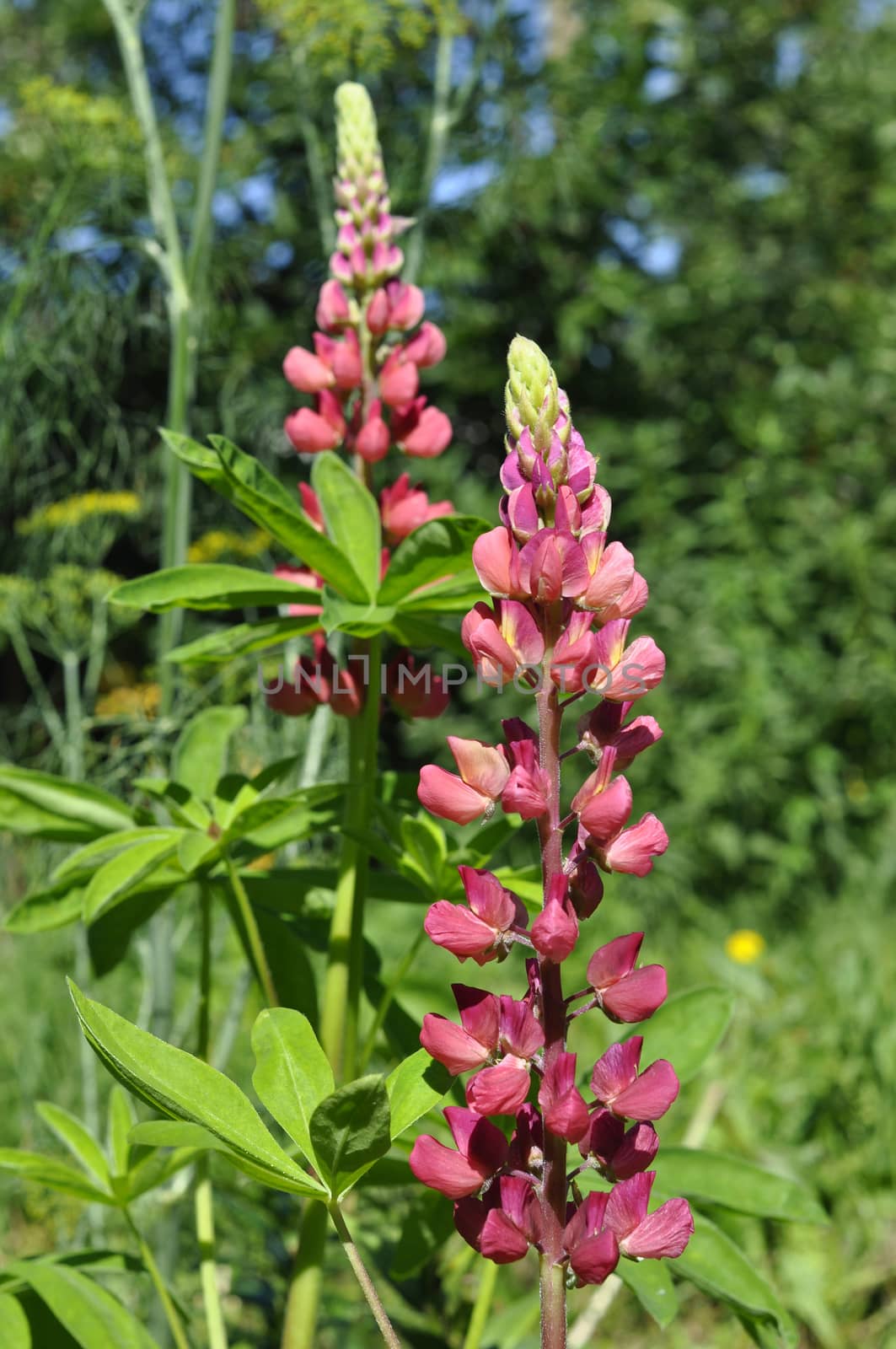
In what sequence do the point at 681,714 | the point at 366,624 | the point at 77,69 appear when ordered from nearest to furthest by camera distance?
the point at 366,624, the point at 681,714, the point at 77,69

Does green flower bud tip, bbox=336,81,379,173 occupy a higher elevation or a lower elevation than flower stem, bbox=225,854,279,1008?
higher

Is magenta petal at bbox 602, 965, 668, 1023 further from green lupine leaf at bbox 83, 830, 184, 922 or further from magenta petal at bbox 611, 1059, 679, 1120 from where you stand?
green lupine leaf at bbox 83, 830, 184, 922

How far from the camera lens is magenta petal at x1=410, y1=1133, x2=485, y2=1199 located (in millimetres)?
749

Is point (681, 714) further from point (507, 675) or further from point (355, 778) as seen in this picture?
point (507, 675)

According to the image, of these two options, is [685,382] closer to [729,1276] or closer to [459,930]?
[729,1276]

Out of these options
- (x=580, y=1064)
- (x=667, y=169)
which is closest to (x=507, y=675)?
(x=580, y=1064)

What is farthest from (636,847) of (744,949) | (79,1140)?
(744,949)

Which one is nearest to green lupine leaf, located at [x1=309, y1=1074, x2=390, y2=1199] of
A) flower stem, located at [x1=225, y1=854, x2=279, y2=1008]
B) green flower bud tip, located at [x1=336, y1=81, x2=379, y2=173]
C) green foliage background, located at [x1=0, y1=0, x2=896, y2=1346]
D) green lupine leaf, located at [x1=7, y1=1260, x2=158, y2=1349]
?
flower stem, located at [x1=225, y1=854, x2=279, y2=1008]

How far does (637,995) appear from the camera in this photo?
758mm

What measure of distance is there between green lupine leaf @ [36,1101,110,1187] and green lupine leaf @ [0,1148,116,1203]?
0.06 feet

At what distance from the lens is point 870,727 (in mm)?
A: 4457

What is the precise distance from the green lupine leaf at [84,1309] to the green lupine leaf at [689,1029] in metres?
0.51

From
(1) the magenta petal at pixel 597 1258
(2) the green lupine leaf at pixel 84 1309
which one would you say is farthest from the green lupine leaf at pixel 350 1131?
(2) the green lupine leaf at pixel 84 1309

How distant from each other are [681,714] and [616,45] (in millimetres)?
2618
